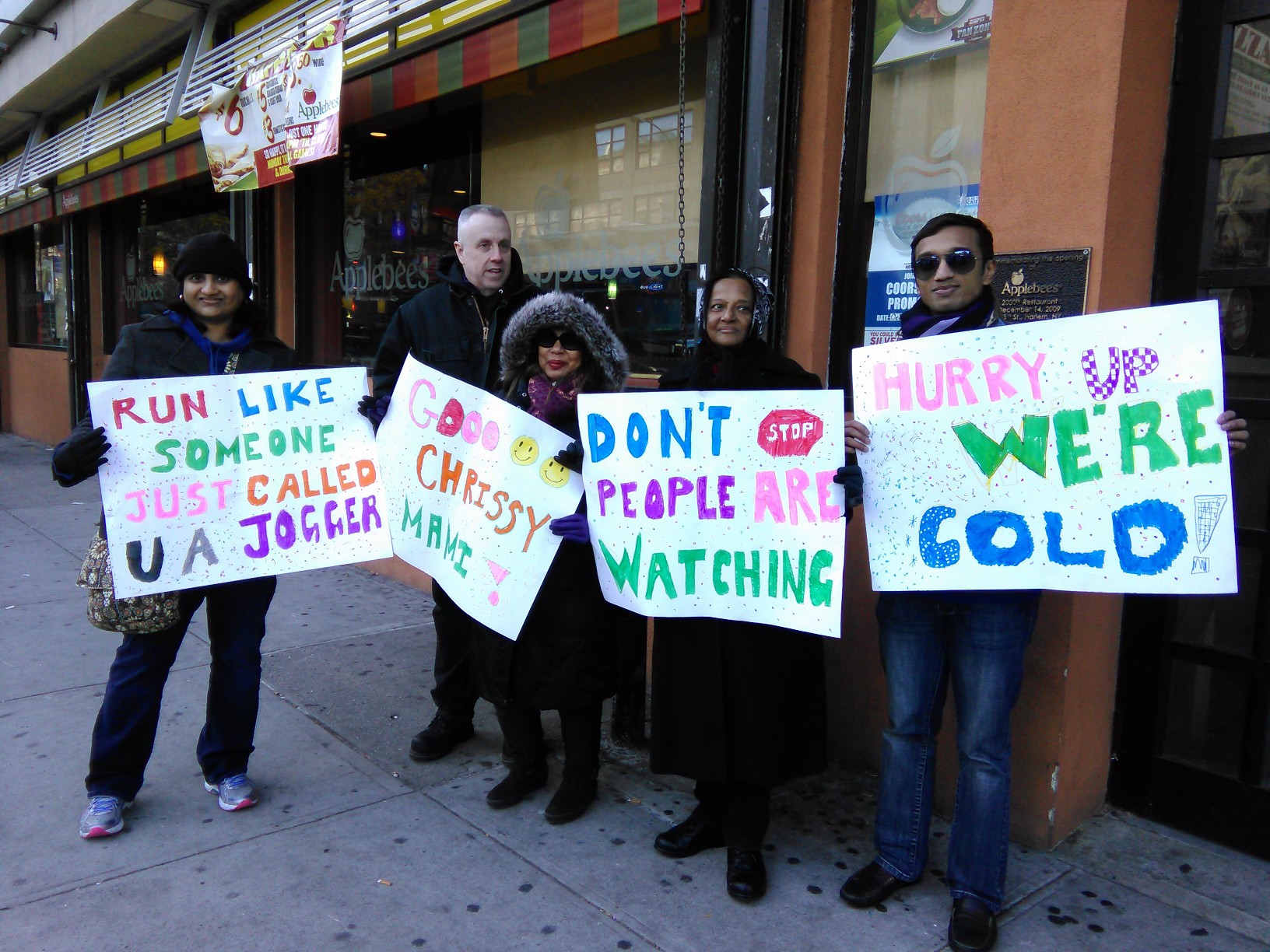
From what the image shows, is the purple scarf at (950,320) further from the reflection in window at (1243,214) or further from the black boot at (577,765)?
the black boot at (577,765)

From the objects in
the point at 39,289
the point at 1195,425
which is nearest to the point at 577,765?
the point at 1195,425

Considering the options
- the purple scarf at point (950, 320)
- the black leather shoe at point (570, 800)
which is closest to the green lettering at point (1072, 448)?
the purple scarf at point (950, 320)

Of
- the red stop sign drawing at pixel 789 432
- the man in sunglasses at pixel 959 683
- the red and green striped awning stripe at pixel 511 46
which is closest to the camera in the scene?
the man in sunglasses at pixel 959 683

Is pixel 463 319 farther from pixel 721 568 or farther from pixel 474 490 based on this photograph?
pixel 721 568

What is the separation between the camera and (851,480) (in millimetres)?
2541

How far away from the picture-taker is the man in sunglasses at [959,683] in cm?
247

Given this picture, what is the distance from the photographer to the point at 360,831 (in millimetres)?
3057

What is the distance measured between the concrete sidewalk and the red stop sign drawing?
4.21ft

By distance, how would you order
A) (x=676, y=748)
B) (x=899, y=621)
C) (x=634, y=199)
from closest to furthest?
(x=899, y=621), (x=676, y=748), (x=634, y=199)

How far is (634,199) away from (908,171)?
184 cm

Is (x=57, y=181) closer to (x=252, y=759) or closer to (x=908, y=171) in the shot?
(x=252, y=759)

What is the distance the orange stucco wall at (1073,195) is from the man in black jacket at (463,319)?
5.46 ft

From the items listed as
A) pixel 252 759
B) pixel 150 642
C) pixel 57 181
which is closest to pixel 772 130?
pixel 150 642

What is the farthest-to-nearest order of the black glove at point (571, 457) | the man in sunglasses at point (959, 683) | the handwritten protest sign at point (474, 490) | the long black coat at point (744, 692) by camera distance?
Answer: 1. the handwritten protest sign at point (474, 490)
2. the black glove at point (571, 457)
3. the long black coat at point (744, 692)
4. the man in sunglasses at point (959, 683)
